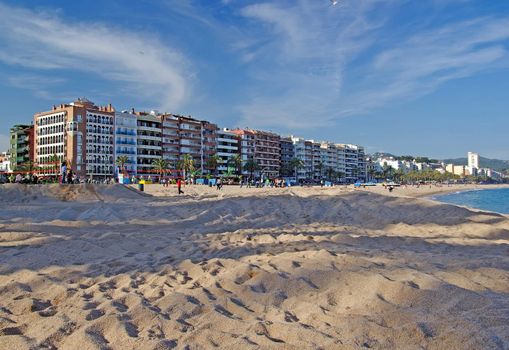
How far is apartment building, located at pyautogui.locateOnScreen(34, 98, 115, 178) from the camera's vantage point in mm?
85375

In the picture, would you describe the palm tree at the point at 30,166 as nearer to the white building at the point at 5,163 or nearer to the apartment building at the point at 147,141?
the apartment building at the point at 147,141

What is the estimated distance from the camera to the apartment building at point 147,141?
96500mm

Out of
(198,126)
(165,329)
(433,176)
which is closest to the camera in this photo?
(165,329)

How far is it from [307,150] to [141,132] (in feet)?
233

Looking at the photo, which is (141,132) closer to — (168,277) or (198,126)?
(198,126)

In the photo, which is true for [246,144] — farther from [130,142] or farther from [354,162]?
[354,162]

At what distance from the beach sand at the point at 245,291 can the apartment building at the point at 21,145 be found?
101375mm

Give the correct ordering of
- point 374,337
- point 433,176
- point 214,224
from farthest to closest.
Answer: point 433,176
point 214,224
point 374,337

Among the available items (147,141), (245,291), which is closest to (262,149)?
(147,141)

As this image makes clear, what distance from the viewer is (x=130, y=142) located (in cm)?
9469

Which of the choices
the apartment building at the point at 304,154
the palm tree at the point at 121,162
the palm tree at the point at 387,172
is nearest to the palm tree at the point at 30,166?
the palm tree at the point at 121,162

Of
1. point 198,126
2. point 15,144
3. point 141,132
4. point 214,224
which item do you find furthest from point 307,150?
point 214,224

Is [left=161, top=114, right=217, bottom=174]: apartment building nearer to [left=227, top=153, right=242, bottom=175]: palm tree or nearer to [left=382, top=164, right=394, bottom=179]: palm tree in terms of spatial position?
[left=227, top=153, right=242, bottom=175]: palm tree

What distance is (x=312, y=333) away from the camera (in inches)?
146
